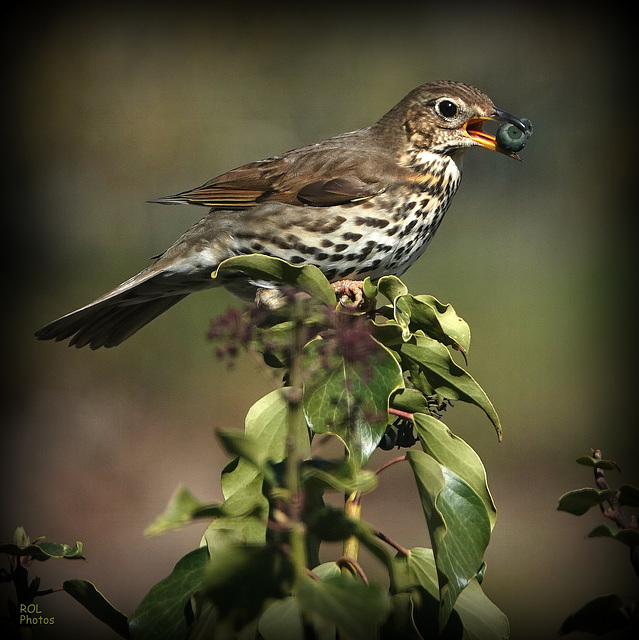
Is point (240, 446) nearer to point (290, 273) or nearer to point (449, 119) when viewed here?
point (290, 273)

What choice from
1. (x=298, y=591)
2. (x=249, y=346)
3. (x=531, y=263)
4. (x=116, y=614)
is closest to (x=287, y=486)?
(x=298, y=591)

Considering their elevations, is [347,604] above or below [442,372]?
below

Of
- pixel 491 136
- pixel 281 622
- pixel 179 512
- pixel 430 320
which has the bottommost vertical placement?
pixel 281 622

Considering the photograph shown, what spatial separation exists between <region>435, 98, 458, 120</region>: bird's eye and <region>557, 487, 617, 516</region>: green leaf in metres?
1.53

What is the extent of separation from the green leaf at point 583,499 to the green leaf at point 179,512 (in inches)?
19.8

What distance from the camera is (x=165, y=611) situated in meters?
0.99

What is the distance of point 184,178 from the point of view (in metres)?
5.78

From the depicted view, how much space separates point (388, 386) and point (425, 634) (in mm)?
321

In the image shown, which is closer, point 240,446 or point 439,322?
point 240,446

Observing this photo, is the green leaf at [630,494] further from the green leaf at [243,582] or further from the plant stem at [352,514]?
the green leaf at [243,582]

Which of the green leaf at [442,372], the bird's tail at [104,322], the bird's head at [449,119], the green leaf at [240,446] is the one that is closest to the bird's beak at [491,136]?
the bird's head at [449,119]

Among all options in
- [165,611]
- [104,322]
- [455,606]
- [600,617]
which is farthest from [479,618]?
[104,322]

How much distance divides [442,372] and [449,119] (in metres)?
1.43

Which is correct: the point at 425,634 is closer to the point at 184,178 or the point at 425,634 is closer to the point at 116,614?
the point at 116,614
